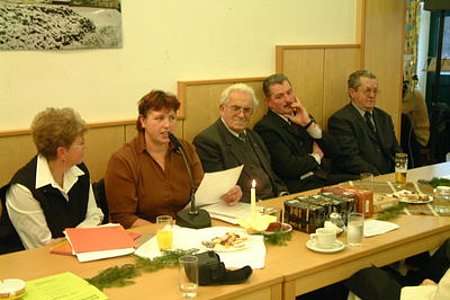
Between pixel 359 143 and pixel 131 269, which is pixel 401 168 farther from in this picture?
pixel 131 269

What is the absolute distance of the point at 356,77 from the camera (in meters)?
4.24

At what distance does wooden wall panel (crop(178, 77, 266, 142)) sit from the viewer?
3555 millimetres

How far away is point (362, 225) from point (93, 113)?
1.72 metres

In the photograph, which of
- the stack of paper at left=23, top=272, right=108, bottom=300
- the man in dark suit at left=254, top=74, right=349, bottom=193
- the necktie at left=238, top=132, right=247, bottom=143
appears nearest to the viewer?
the stack of paper at left=23, top=272, right=108, bottom=300

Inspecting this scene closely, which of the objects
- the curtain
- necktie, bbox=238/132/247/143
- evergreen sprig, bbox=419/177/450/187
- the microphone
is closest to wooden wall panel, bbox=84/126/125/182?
necktie, bbox=238/132/247/143

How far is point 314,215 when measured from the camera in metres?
2.27

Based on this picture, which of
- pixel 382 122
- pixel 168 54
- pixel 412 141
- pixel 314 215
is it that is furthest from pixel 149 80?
pixel 412 141

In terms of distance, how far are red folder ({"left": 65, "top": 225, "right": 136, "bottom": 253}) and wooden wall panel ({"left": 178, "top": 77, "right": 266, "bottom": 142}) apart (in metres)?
1.43

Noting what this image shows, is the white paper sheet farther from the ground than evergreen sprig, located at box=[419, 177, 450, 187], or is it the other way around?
the white paper sheet

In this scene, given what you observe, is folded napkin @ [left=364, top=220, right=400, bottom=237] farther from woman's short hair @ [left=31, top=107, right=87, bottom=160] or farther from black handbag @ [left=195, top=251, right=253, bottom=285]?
woman's short hair @ [left=31, top=107, right=87, bottom=160]

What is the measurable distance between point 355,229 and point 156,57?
5.82ft

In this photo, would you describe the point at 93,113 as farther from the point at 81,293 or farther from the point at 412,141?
the point at 412,141

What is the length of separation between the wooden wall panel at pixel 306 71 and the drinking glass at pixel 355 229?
2.05m

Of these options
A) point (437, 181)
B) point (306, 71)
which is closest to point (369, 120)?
point (306, 71)
